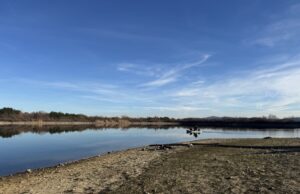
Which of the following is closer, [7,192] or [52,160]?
[7,192]

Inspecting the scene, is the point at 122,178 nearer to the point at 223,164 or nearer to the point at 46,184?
the point at 46,184

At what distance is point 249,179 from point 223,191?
2.73 meters

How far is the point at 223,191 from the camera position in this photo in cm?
1573

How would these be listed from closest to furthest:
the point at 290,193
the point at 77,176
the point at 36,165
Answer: the point at 290,193
the point at 77,176
the point at 36,165

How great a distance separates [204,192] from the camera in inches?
623

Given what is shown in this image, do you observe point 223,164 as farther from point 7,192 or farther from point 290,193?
point 7,192

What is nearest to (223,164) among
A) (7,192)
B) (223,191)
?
(223,191)

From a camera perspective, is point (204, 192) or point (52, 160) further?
point (52, 160)

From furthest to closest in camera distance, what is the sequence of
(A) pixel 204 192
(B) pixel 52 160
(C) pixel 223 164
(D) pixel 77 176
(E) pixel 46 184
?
(B) pixel 52 160 → (C) pixel 223 164 → (D) pixel 77 176 → (E) pixel 46 184 → (A) pixel 204 192

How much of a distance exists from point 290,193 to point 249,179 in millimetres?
3209

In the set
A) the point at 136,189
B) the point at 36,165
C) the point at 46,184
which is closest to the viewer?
the point at 136,189

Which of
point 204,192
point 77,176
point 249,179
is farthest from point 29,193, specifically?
point 249,179

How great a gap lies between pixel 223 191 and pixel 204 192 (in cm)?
72

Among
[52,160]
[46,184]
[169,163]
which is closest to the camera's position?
[46,184]
